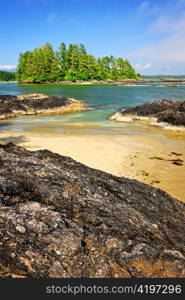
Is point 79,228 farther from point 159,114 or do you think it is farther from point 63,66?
point 63,66

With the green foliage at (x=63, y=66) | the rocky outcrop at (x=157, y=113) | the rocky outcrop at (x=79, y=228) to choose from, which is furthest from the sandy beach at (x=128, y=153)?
the green foliage at (x=63, y=66)

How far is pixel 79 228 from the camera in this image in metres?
3.51

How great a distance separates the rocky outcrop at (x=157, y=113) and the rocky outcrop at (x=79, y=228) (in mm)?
16892

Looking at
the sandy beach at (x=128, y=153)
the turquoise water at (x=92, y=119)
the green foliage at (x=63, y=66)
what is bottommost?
the sandy beach at (x=128, y=153)

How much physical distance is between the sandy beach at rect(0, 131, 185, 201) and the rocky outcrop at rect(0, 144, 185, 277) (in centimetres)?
393

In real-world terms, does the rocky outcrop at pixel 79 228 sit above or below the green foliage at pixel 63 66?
below

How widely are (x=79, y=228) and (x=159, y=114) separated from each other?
2147 centimetres

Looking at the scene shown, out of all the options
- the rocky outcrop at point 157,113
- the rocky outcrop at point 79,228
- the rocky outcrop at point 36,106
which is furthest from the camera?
the rocky outcrop at point 36,106

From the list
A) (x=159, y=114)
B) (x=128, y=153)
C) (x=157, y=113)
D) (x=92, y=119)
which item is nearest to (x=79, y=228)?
(x=128, y=153)

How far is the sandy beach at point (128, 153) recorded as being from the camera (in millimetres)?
9734

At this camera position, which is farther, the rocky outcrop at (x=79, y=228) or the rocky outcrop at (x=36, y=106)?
the rocky outcrop at (x=36, y=106)

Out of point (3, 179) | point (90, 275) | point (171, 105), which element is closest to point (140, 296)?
point (90, 275)

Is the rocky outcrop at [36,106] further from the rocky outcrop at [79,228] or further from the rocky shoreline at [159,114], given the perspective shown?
the rocky outcrop at [79,228]

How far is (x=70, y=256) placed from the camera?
10.3 feet
